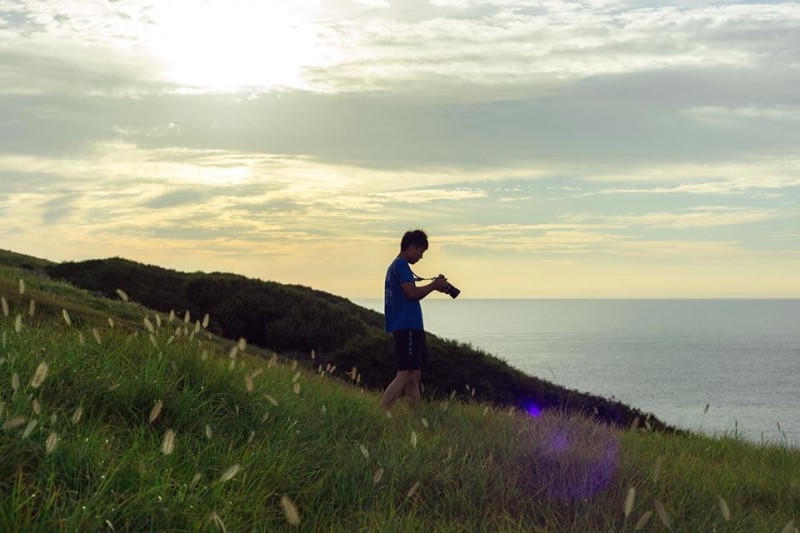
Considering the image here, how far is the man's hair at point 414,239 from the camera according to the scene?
1009cm

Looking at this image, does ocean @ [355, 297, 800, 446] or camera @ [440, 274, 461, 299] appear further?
ocean @ [355, 297, 800, 446]

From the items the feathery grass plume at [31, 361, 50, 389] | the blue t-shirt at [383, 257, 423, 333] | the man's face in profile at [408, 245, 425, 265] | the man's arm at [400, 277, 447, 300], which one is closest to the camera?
the feathery grass plume at [31, 361, 50, 389]

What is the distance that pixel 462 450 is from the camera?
732cm

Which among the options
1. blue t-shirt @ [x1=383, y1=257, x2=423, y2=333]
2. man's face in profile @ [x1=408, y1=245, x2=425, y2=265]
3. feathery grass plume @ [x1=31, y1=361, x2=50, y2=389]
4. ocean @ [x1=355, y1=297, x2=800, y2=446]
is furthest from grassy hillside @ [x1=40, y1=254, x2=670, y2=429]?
ocean @ [x1=355, y1=297, x2=800, y2=446]

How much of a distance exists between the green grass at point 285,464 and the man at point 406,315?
1.12m

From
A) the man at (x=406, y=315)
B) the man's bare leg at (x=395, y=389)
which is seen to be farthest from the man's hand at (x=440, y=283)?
the man's bare leg at (x=395, y=389)

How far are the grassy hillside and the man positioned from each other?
515 cm

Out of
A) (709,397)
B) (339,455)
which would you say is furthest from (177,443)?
(709,397)

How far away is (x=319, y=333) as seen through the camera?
23625mm

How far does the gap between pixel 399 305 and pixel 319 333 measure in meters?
13.9

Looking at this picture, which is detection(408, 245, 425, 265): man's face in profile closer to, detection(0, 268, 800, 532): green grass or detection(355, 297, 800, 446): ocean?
detection(0, 268, 800, 532): green grass

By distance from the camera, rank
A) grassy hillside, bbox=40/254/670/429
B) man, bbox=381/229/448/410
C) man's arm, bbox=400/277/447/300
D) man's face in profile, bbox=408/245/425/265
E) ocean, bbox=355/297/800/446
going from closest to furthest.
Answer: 1. man's arm, bbox=400/277/447/300
2. man, bbox=381/229/448/410
3. man's face in profile, bbox=408/245/425/265
4. grassy hillside, bbox=40/254/670/429
5. ocean, bbox=355/297/800/446

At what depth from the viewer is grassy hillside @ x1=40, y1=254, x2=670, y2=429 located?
1962cm

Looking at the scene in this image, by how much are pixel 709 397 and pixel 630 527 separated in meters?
101
